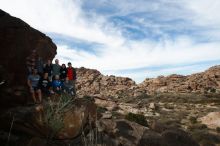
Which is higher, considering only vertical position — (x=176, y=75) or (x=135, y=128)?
(x=176, y=75)

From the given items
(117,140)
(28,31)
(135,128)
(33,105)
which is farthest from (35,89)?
(135,128)

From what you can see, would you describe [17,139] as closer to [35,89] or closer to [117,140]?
[35,89]

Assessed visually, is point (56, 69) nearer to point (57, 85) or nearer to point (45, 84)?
point (57, 85)

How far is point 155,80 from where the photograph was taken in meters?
114

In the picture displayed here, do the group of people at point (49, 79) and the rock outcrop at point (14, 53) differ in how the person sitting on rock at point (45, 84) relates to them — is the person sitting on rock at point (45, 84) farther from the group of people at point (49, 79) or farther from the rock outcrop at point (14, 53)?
the rock outcrop at point (14, 53)

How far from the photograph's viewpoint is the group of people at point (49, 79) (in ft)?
44.9

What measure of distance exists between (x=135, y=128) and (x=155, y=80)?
96.9 metres

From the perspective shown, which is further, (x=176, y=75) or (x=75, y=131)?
(x=176, y=75)

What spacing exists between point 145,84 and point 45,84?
99.1 metres

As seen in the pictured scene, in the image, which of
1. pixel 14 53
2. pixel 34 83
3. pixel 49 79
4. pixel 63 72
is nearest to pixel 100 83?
pixel 63 72

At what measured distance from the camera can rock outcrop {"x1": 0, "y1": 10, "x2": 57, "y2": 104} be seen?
1400 cm

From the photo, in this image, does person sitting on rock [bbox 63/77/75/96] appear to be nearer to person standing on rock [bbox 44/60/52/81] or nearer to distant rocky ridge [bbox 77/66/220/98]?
person standing on rock [bbox 44/60/52/81]

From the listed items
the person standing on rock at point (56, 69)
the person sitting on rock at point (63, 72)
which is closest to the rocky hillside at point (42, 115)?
the person standing on rock at point (56, 69)

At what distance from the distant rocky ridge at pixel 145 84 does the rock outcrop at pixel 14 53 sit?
77697mm
